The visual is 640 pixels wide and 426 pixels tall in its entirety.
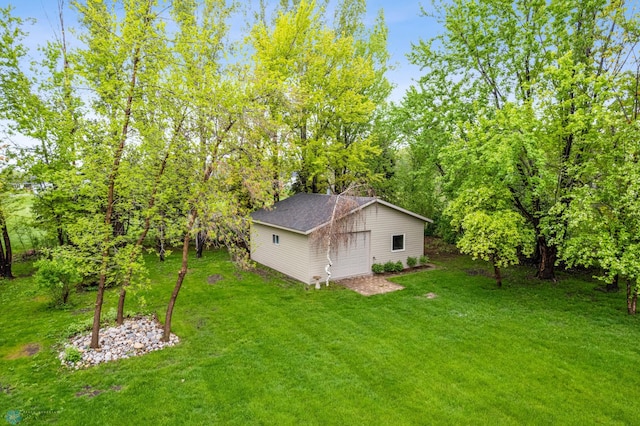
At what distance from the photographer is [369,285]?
14289 mm

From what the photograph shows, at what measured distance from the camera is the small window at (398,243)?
1675 centimetres

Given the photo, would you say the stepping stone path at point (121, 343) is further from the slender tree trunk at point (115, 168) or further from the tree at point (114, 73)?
the tree at point (114, 73)

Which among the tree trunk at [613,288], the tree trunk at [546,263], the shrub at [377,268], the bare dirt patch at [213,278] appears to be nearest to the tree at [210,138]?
the bare dirt patch at [213,278]

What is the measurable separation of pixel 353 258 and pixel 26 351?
1165 cm

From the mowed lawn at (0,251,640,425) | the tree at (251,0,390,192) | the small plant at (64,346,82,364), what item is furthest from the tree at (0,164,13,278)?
the tree at (251,0,390,192)

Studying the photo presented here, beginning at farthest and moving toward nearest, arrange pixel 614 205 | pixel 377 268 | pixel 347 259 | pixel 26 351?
pixel 377 268, pixel 347 259, pixel 614 205, pixel 26 351

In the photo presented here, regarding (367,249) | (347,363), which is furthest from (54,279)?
(367,249)

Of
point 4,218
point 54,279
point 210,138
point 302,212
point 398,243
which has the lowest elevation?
point 54,279

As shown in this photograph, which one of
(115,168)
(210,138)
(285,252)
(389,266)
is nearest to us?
(115,168)

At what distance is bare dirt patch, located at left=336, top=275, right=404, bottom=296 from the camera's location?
13469mm

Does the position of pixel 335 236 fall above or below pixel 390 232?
below

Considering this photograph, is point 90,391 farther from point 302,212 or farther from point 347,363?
point 302,212

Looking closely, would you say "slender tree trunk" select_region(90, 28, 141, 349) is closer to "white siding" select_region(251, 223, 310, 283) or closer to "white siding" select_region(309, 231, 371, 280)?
"white siding" select_region(251, 223, 310, 283)

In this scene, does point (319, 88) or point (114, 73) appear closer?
point (114, 73)
